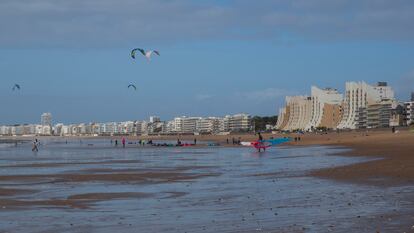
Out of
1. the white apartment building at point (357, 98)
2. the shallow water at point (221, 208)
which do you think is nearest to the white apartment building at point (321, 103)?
the white apartment building at point (357, 98)

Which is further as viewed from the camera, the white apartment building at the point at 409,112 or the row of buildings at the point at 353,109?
the row of buildings at the point at 353,109

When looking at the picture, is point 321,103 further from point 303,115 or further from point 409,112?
point 409,112

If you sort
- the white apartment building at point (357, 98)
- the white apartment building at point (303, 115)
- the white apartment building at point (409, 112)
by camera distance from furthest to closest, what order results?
the white apartment building at point (303, 115)
the white apartment building at point (357, 98)
the white apartment building at point (409, 112)

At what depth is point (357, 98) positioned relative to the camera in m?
173

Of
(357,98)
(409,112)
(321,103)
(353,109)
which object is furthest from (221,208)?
(321,103)

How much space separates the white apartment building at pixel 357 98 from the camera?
170 meters

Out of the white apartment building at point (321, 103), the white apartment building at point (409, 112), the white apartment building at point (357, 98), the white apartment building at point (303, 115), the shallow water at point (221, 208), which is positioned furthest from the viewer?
the white apartment building at point (303, 115)

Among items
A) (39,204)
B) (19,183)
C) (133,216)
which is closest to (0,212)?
(39,204)

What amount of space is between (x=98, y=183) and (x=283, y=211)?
9.49m

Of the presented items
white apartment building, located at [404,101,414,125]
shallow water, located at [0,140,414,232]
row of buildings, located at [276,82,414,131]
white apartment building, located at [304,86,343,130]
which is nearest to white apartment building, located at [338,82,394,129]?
row of buildings, located at [276,82,414,131]

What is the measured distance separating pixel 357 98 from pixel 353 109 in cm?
356

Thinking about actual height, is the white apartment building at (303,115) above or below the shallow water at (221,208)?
above

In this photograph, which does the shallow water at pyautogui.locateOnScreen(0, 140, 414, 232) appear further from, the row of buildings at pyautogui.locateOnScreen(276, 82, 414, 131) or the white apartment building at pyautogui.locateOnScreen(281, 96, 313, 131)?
the white apartment building at pyautogui.locateOnScreen(281, 96, 313, 131)

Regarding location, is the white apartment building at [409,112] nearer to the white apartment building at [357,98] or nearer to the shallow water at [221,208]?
the white apartment building at [357,98]
